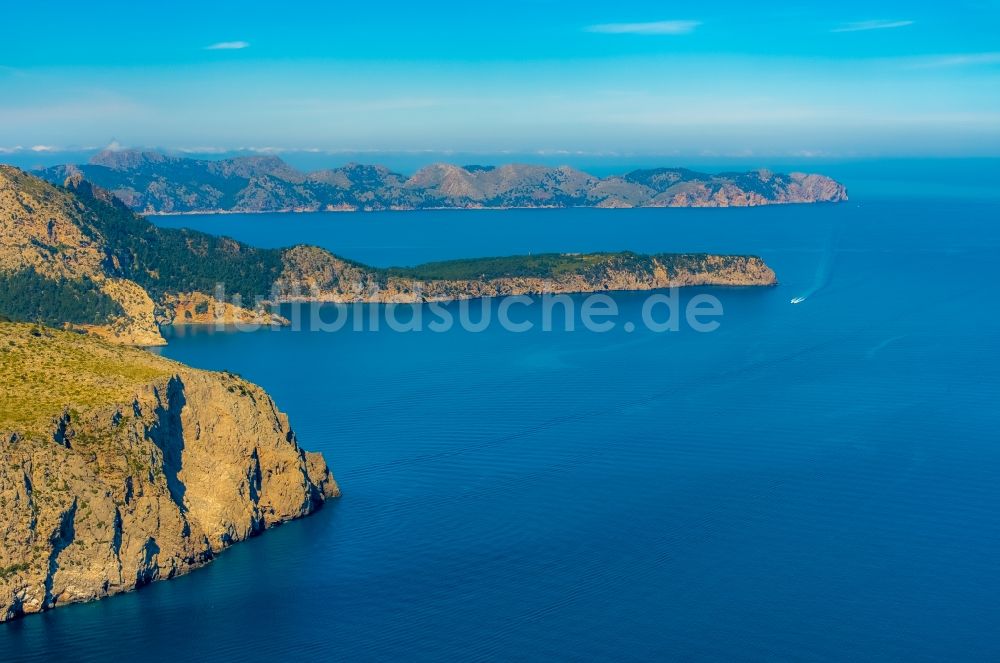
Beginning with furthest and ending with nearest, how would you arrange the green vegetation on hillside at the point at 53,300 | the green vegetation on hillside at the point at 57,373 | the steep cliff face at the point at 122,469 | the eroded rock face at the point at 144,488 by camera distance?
the green vegetation on hillside at the point at 53,300 → the green vegetation on hillside at the point at 57,373 → the steep cliff face at the point at 122,469 → the eroded rock face at the point at 144,488

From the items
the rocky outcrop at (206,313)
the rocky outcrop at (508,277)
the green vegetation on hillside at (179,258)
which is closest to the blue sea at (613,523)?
the rocky outcrop at (206,313)

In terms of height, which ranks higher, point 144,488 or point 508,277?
point 144,488

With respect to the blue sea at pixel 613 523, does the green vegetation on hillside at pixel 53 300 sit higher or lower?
higher

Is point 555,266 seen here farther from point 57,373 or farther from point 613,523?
point 57,373

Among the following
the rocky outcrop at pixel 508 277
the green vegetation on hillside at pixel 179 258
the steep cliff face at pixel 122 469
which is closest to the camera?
the steep cliff face at pixel 122 469

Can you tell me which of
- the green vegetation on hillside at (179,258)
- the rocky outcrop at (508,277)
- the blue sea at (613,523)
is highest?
the green vegetation on hillside at (179,258)

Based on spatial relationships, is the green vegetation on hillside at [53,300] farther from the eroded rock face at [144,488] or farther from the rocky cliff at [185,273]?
the eroded rock face at [144,488]

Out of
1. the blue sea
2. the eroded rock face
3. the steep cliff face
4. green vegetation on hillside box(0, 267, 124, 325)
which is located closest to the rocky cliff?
green vegetation on hillside box(0, 267, 124, 325)

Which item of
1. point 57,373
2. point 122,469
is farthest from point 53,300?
point 122,469
